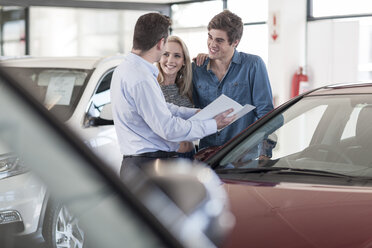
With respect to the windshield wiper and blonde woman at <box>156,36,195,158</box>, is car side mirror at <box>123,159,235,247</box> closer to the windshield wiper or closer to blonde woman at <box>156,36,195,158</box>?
the windshield wiper

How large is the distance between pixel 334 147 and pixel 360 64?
23.3ft

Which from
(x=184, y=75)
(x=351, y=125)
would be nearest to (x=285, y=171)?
(x=351, y=125)

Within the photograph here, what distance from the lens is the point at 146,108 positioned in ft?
7.63

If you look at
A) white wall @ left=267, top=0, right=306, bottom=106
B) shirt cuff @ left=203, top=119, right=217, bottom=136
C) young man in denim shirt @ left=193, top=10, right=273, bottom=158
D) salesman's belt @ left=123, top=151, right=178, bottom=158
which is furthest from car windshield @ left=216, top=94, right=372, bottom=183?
white wall @ left=267, top=0, right=306, bottom=106

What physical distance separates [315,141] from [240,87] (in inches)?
25.0

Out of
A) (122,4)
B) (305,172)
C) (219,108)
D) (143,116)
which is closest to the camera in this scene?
(305,172)

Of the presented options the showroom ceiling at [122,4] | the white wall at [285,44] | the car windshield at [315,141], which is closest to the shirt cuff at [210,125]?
the car windshield at [315,141]

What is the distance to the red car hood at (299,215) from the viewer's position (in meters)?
1.63

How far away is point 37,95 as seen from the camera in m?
0.46

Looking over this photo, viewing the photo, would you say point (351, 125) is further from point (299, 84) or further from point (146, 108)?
point (299, 84)

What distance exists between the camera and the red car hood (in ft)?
5.34

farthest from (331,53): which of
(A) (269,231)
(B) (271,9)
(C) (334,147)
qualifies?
(A) (269,231)

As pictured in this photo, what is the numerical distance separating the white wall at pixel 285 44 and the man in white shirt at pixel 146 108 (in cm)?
708

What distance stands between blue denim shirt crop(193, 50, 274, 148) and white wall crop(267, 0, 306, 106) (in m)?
6.49
